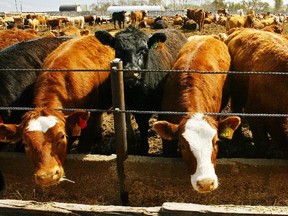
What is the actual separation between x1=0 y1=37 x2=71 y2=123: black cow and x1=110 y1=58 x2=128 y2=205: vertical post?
1.35m

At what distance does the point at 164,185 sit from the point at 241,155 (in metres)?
1.48

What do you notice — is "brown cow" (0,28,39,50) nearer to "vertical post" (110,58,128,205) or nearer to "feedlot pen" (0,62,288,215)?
"feedlot pen" (0,62,288,215)

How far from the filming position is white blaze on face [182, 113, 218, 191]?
3.27 m

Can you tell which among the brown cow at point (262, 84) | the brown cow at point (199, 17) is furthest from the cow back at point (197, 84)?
the brown cow at point (199, 17)

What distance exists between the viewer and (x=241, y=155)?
4918 millimetres

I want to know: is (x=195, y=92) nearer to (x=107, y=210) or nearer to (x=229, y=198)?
(x=229, y=198)

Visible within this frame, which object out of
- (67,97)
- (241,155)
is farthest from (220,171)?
(67,97)

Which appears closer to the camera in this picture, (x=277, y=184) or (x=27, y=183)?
(x=277, y=184)

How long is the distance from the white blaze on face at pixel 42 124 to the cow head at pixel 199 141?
3.40 feet

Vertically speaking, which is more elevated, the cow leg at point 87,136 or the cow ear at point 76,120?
the cow ear at point 76,120

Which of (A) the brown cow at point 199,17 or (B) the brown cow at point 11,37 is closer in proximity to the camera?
(B) the brown cow at point 11,37

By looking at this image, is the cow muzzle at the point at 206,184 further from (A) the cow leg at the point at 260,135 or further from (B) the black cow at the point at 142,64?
(B) the black cow at the point at 142,64

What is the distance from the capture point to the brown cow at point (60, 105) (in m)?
3.42

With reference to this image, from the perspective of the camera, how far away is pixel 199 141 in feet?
11.1
